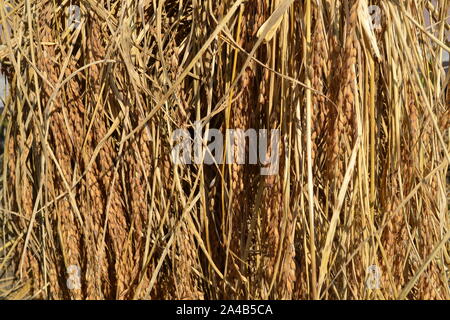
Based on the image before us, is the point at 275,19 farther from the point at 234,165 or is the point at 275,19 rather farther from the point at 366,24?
the point at 234,165

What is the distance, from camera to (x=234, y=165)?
1.02m

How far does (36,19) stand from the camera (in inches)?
44.1

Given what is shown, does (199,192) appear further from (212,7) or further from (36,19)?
(36,19)

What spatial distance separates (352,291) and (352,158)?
0.24 meters

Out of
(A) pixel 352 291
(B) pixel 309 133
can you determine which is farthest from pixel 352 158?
(A) pixel 352 291
